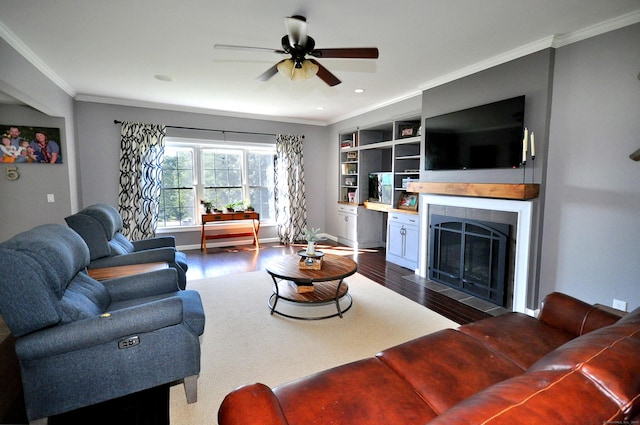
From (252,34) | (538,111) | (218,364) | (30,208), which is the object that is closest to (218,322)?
(218,364)

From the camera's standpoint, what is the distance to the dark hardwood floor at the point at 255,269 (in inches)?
75.6

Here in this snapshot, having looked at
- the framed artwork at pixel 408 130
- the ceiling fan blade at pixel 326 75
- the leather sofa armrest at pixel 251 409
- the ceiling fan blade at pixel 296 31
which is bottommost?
the leather sofa armrest at pixel 251 409

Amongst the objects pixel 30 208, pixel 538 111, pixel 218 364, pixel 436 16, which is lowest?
pixel 218 364

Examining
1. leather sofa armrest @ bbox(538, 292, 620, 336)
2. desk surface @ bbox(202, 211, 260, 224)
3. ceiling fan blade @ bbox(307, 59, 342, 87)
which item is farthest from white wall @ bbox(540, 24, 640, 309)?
desk surface @ bbox(202, 211, 260, 224)

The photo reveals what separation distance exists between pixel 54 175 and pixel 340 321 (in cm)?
Answer: 447

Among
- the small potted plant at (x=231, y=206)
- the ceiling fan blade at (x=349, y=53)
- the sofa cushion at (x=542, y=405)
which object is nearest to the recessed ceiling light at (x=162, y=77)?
the ceiling fan blade at (x=349, y=53)

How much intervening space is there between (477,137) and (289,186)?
3906mm

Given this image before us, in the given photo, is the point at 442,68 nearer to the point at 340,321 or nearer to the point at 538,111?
the point at 538,111

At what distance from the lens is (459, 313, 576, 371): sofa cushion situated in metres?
1.53

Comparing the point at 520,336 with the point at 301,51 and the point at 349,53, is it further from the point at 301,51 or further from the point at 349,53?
the point at 301,51

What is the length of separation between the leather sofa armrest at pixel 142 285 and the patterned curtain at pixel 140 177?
3197 mm

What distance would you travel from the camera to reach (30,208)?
4113 millimetres

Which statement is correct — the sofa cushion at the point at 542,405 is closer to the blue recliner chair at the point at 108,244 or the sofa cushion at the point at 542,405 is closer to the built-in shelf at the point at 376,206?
the blue recliner chair at the point at 108,244

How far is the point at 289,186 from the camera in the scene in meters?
6.41
